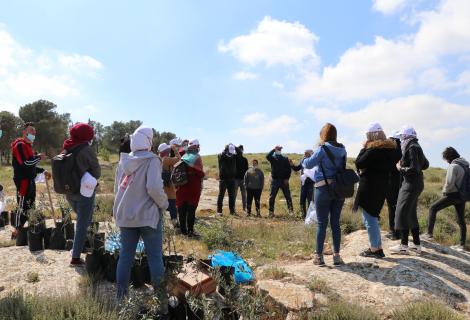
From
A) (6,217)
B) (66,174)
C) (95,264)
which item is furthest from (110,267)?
(6,217)

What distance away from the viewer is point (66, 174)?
5145mm

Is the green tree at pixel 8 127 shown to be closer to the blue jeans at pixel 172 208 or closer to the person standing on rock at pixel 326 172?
the blue jeans at pixel 172 208

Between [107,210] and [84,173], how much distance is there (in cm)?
591

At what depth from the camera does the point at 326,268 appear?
5613 mm

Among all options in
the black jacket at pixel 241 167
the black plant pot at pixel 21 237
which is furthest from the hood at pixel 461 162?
the black plant pot at pixel 21 237

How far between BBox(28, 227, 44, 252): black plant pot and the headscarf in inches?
71.3

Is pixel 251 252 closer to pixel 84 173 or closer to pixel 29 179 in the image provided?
pixel 84 173

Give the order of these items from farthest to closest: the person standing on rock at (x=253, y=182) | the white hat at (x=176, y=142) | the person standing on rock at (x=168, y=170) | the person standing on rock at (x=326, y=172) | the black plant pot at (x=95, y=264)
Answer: the person standing on rock at (x=253, y=182) < the white hat at (x=176, y=142) < the person standing on rock at (x=168, y=170) < the person standing on rock at (x=326, y=172) < the black plant pot at (x=95, y=264)

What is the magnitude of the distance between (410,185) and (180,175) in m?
3.93

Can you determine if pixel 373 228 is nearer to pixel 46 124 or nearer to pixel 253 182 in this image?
pixel 253 182

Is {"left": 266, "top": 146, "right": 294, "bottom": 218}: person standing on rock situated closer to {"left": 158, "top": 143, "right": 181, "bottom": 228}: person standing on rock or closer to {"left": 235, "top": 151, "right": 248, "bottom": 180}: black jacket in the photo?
{"left": 235, "top": 151, "right": 248, "bottom": 180}: black jacket

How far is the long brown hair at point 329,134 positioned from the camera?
560cm

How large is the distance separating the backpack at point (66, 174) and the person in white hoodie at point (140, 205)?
3.85 feet

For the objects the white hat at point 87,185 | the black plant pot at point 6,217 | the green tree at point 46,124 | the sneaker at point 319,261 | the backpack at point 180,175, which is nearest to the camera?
the white hat at point 87,185
